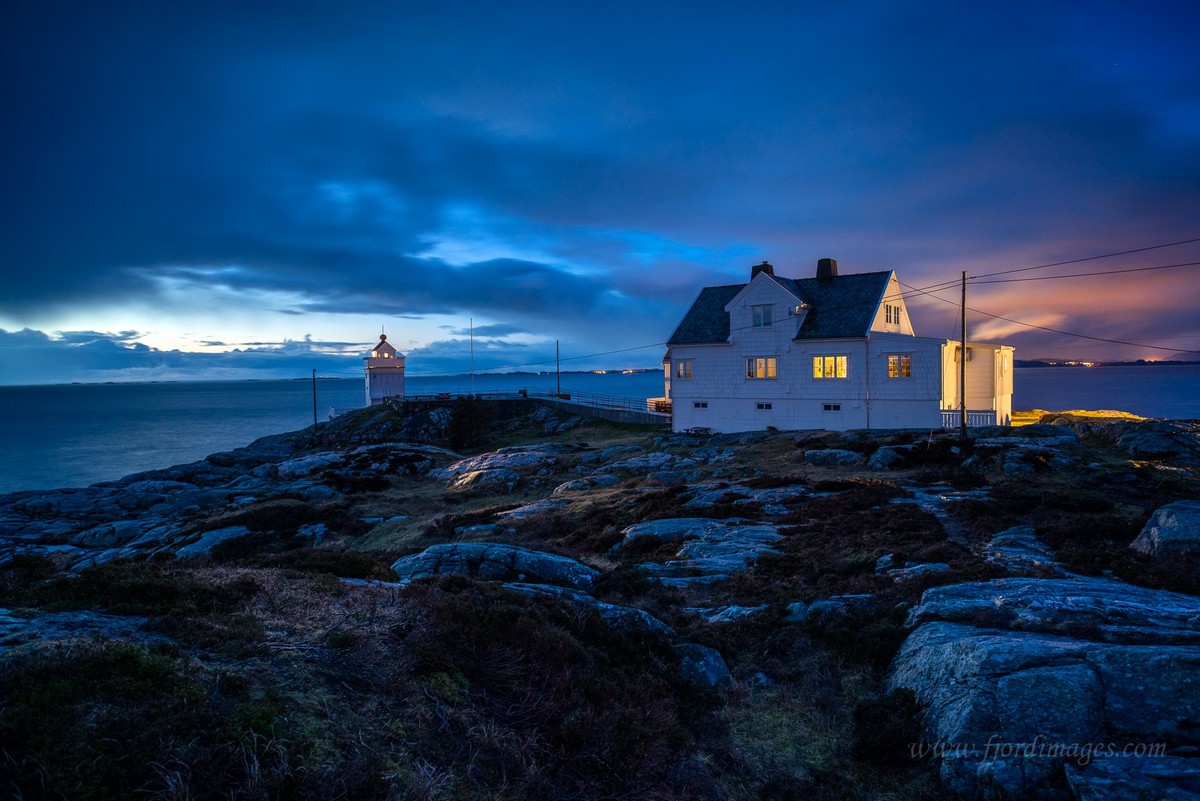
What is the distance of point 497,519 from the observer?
2220cm

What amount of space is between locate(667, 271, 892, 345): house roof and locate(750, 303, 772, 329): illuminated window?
1.93 metres

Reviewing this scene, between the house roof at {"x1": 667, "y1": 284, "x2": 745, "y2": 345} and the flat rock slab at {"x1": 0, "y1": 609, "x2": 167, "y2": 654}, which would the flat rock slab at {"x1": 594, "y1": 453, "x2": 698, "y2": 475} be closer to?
the house roof at {"x1": 667, "y1": 284, "x2": 745, "y2": 345}

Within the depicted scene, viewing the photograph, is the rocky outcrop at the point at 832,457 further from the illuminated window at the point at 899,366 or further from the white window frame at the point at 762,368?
the white window frame at the point at 762,368

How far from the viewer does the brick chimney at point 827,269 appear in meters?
42.0

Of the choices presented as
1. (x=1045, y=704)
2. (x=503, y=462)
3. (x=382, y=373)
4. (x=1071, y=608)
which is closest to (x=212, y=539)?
(x=503, y=462)

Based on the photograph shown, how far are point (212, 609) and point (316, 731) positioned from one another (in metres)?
3.34

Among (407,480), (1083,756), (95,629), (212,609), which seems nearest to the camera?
(1083,756)

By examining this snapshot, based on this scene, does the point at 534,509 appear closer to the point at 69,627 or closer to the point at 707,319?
the point at 69,627

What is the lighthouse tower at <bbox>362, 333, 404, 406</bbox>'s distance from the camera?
70.4 meters

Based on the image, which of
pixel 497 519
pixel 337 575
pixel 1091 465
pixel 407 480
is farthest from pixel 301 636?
pixel 407 480

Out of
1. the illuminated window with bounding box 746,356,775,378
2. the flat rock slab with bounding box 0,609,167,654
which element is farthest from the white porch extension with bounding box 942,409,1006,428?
the flat rock slab with bounding box 0,609,167,654

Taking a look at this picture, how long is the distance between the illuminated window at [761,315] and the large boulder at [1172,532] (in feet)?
95.3

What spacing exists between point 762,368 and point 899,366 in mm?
8608

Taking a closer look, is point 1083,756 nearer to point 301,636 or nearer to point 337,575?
point 301,636
